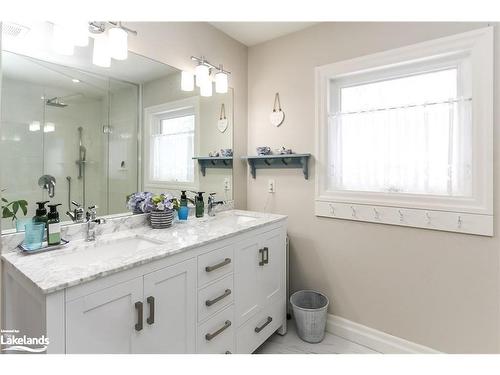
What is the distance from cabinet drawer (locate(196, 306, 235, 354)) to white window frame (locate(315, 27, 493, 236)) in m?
1.05

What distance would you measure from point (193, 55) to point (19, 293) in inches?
69.2


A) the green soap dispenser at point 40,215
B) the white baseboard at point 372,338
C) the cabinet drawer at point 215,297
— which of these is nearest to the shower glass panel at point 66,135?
the green soap dispenser at point 40,215

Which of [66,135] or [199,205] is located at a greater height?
[66,135]

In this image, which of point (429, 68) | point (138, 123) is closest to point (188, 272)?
point (138, 123)

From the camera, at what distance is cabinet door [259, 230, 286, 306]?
176cm

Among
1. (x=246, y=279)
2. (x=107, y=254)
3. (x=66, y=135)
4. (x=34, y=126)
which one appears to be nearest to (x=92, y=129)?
(x=66, y=135)

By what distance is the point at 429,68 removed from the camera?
1694mm

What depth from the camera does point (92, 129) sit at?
1.45 m

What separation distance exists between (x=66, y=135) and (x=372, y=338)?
2.30 meters

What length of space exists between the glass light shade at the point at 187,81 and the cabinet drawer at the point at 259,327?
1640mm

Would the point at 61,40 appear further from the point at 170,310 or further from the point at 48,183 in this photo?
the point at 170,310

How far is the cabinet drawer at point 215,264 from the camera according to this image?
130cm

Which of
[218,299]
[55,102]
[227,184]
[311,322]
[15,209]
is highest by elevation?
[55,102]

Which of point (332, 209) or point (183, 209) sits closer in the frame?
point (183, 209)
